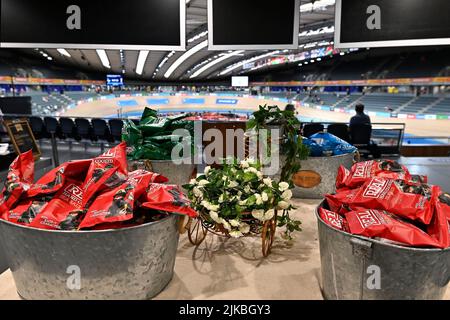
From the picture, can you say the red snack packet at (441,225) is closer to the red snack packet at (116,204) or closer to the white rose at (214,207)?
the white rose at (214,207)

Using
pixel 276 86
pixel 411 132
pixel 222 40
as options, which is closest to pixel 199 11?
pixel 222 40

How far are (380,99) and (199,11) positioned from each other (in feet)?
71.5

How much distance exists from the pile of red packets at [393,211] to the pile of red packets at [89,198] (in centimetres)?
59

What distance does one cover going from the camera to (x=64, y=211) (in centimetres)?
123

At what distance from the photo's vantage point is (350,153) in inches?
96.4

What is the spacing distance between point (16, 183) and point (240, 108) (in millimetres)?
17033

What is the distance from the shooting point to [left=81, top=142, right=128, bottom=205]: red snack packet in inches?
49.3

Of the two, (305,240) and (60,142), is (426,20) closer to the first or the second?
(305,240)

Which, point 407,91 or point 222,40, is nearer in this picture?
point 222,40

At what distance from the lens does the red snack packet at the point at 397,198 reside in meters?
1.20

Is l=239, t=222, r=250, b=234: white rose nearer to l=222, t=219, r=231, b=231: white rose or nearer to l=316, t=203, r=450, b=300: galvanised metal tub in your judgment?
Answer: l=222, t=219, r=231, b=231: white rose

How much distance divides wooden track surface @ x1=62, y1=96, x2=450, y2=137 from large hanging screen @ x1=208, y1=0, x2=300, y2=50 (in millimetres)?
8135

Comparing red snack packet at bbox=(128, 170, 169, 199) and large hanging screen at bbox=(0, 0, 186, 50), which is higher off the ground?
large hanging screen at bbox=(0, 0, 186, 50)

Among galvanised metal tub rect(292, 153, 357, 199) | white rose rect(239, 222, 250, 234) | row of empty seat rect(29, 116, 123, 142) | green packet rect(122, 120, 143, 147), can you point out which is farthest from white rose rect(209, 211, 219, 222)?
row of empty seat rect(29, 116, 123, 142)
